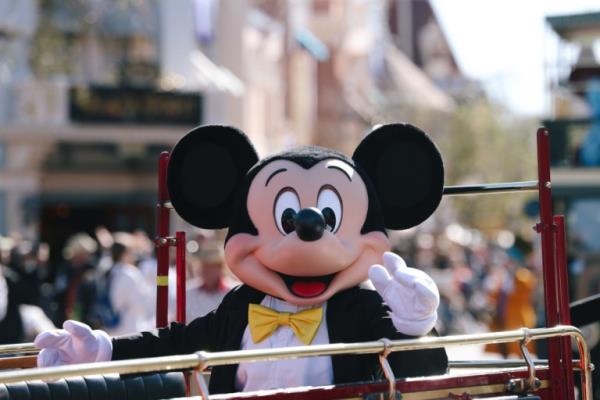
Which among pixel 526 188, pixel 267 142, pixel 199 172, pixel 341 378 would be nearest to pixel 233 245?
pixel 199 172

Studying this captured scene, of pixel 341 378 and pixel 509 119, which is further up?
pixel 509 119

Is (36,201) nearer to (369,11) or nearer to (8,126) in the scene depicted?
(8,126)

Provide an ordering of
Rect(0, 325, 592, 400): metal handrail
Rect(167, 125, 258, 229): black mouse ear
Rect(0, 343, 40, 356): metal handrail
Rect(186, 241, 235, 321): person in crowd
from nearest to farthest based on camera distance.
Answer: Rect(0, 325, 592, 400): metal handrail
Rect(0, 343, 40, 356): metal handrail
Rect(167, 125, 258, 229): black mouse ear
Rect(186, 241, 235, 321): person in crowd

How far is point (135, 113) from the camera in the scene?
86.4 ft

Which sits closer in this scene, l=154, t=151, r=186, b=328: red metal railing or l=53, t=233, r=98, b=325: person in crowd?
l=154, t=151, r=186, b=328: red metal railing

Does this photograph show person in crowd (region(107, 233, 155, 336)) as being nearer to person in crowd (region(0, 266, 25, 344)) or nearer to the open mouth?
person in crowd (region(0, 266, 25, 344))

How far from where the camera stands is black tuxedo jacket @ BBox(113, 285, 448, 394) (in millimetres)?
4477

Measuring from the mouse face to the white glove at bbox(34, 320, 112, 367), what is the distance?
0.60 meters

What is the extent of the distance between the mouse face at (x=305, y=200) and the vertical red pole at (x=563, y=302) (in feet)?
1.91

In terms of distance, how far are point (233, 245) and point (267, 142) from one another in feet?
98.6

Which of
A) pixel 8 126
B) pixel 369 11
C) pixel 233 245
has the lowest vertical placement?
pixel 233 245

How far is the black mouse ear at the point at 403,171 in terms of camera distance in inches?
200

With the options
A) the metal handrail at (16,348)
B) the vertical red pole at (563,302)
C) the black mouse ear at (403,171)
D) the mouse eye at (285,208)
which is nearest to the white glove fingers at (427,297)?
the vertical red pole at (563,302)

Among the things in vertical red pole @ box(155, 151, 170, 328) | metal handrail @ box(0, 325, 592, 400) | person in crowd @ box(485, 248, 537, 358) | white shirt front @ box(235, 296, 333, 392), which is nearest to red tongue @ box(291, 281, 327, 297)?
white shirt front @ box(235, 296, 333, 392)
